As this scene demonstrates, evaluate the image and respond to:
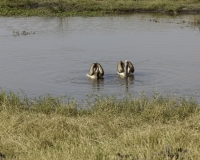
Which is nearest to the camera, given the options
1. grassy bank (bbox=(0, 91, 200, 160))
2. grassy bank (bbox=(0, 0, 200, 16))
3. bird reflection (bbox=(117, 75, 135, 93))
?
grassy bank (bbox=(0, 91, 200, 160))

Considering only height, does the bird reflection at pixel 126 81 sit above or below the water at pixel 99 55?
below

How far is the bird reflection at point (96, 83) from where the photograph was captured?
1400 centimetres

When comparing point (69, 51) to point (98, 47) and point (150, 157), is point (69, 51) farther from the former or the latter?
point (150, 157)

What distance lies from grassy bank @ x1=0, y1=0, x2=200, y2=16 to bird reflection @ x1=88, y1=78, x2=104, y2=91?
1794 cm

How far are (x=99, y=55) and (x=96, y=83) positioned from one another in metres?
4.15

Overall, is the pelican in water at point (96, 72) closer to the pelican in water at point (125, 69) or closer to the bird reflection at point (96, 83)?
the bird reflection at point (96, 83)

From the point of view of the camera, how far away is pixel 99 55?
60.9ft

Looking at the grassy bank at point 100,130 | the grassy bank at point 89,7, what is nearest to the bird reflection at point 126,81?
the grassy bank at point 100,130

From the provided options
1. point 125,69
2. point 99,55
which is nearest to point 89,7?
point 99,55

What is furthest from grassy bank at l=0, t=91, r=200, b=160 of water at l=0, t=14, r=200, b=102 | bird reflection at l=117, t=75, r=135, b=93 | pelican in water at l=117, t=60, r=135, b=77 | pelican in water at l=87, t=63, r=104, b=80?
pelican in water at l=117, t=60, r=135, b=77

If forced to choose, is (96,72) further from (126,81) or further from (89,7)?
(89,7)

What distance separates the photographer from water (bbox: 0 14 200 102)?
14.0 metres

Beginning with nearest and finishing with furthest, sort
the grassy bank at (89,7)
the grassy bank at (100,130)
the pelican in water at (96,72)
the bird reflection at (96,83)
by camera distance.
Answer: the grassy bank at (100,130), the bird reflection at (96,83), the pelican in water at (96,72), the grassy bank at (89,7)

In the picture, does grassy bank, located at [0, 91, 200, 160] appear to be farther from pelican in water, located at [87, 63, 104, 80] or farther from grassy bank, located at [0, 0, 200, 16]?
grassy bank, located at [0, 0, 200, 16]
